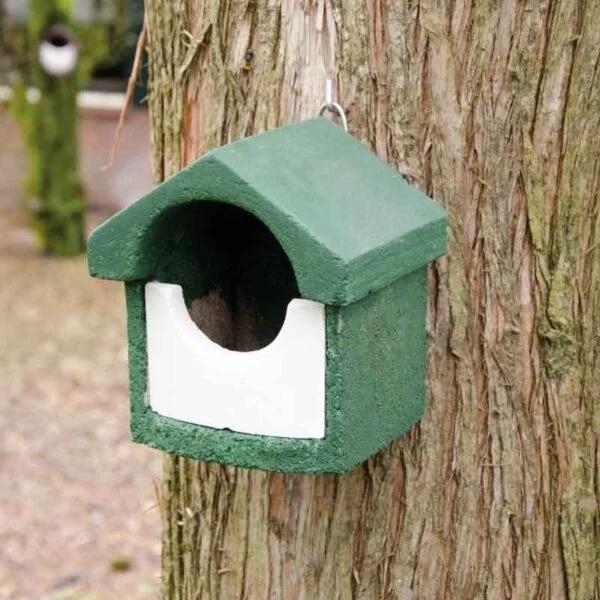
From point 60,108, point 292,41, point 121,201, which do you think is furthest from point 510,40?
point 121,201

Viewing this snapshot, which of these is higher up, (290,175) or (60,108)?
(290,175)

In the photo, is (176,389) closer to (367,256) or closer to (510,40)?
(367,256)

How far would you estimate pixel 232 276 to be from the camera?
193 centimetres

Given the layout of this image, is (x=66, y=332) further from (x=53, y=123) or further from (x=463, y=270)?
(x=463, y=270)

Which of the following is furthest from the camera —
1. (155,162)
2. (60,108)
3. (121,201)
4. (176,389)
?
(121,201)

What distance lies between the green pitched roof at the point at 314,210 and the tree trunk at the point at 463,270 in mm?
109

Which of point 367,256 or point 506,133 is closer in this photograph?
point 367,256

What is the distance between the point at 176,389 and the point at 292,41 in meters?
0.58

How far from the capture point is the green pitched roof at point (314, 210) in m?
1.49

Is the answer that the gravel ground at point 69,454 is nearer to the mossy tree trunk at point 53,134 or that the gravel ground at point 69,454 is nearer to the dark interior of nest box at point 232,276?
the mossy tree trunk at point 53,134

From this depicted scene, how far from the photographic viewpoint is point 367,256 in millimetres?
1511

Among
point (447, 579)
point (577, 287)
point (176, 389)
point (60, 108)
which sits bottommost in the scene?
point (60, 108)

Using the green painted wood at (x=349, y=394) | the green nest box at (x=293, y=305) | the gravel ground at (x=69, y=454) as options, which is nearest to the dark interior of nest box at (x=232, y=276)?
the green nest box at (x=293, y=305)

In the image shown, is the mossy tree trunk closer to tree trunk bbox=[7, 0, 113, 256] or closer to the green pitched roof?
tree trunk bbox=[7, 0, 113, 256]
